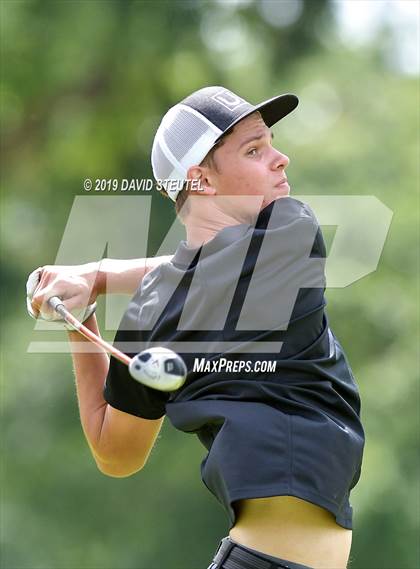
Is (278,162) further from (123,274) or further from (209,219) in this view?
(123,274)

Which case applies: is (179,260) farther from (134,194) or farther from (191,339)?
(134,194)

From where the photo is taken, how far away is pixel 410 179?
381 inches

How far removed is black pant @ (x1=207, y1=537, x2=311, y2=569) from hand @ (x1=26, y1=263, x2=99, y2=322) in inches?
29.0

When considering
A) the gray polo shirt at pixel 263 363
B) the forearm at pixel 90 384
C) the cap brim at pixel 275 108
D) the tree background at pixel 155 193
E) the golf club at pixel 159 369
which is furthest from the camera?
the tree background at pixel 155 193

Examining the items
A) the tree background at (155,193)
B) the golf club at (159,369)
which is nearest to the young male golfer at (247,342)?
the golf club at (159,369)

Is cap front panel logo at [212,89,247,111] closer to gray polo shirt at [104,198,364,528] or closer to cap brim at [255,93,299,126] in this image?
cap brim at [255,93,299,126]

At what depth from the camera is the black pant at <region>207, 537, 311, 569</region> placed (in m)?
2.98

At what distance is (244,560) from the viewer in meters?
3.02

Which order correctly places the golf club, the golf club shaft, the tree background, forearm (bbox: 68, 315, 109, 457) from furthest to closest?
the tree background, forearm (bbox: 68, 315, 109, 457), the golf club shaft, the golf club

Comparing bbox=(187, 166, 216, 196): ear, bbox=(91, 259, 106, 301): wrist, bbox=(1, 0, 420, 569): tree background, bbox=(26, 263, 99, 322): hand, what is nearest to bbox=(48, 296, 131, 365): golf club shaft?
bbox=(26, 263, 99, 322): hand

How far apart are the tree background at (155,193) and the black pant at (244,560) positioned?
561 cm

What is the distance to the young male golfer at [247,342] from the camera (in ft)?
9.75

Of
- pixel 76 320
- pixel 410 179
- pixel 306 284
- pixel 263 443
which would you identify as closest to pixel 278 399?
pixel 263 443

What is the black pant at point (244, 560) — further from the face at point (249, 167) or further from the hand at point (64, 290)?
the face at point (249, 167)
